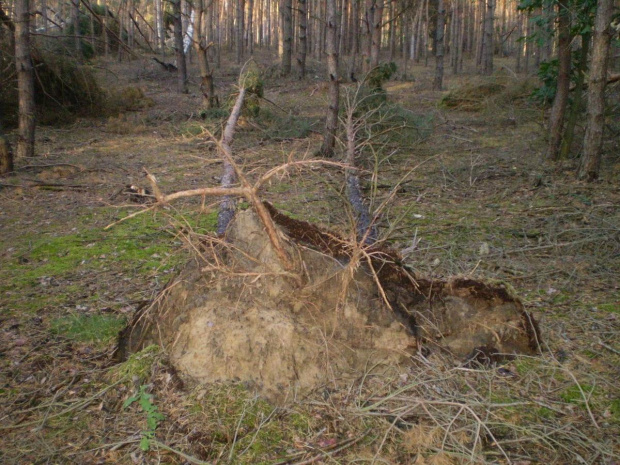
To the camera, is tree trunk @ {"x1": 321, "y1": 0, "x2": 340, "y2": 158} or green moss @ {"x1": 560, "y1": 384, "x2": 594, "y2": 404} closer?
green moss @ {"x1": 560, "y1": 384, "x2": 594, "y2": 404}

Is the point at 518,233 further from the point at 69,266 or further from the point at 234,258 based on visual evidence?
the point at 69,266

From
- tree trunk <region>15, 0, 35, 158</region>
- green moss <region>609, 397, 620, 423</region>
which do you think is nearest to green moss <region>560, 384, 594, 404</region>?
green moss <region>609, 397, 620, 423</region>

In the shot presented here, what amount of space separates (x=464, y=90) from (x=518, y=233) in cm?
873

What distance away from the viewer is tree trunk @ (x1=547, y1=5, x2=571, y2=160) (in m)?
6.84

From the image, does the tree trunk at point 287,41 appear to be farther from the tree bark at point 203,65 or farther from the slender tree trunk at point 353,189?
the slender tree trunk at point 353,189

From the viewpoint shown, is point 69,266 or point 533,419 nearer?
point 533,419

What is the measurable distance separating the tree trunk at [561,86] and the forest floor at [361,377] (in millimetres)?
342

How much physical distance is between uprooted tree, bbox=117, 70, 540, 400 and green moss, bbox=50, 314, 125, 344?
0.58 ft

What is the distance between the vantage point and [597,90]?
5684 millimetres

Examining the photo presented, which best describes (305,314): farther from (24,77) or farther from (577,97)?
(24,77)

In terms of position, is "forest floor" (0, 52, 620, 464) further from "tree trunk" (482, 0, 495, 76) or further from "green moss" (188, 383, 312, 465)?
"tree trunk" (482, 0, 495, 76)

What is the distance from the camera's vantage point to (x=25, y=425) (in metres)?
2.50

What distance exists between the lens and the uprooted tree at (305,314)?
2752mm

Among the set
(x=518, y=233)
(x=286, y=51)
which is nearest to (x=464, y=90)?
(x=286, y=51)
